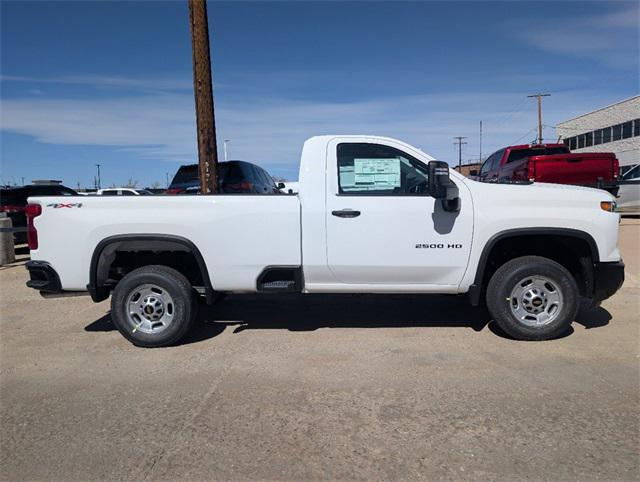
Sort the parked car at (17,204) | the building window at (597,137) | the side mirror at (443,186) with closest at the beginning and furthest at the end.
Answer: the side mirror at (443,186), the parked car at (17,204), the building window at (597,137)

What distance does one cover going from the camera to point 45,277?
5.05 m

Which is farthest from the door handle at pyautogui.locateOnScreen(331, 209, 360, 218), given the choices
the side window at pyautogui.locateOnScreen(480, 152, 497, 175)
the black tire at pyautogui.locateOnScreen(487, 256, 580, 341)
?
the side window at pyautogui.locateOnScreen(480, 152, 497, 175)

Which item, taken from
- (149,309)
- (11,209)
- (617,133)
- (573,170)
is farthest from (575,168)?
(617,133)

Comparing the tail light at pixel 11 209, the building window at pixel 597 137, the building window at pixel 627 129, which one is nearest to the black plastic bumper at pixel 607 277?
the tail light at pixel 11 209

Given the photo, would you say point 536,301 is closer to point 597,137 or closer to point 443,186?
point 443,186

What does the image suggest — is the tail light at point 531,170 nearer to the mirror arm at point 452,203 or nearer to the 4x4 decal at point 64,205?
the mirror arm at point 452,203

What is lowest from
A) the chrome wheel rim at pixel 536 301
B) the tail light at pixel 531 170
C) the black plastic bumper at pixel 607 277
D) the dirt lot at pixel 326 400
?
the dirt lot at pixel 326 400

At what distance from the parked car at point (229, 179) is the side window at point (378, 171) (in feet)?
18.8

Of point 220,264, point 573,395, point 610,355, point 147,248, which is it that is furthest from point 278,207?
point 610,355

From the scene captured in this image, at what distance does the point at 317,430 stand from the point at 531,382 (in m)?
1.84

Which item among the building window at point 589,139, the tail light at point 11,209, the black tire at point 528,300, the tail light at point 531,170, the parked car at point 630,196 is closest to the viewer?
the black tire at point 528,300

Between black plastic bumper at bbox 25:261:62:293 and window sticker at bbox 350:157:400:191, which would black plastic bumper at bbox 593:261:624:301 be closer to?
window sticker at bbox 350:157:400:191

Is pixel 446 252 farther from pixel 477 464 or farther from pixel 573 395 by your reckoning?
pixel 477 464

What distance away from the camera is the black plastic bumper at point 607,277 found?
487 cm
